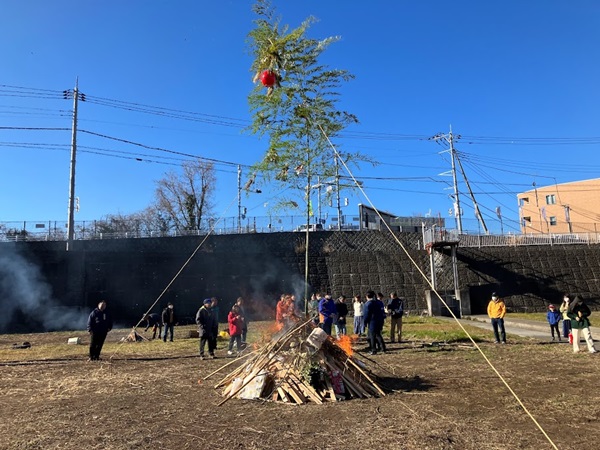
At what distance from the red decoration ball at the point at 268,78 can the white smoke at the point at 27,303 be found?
2250cm

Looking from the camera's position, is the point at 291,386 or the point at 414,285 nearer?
the point at 291,386

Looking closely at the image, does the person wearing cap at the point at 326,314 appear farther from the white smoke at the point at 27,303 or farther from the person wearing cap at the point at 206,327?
the white smoke at the point at 27,303

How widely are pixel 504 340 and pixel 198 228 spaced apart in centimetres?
2439

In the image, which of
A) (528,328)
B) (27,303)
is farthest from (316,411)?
(27,303)

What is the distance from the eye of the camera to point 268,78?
311 inches

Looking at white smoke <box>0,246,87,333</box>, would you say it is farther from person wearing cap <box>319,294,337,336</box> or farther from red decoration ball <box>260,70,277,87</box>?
red decoration ball <box>260,70,277,87</box>

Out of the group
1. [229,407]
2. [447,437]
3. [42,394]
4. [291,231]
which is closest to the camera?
[447,437]

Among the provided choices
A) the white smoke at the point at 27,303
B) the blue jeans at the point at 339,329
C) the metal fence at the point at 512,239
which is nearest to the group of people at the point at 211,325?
the blue jeans at the point at 339,329

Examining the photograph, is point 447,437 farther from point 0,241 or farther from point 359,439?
point 0,241

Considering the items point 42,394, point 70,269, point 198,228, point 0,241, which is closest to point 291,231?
point 198,228

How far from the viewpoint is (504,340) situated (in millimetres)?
13648

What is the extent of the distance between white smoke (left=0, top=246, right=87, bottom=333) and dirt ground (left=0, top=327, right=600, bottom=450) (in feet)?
51.3

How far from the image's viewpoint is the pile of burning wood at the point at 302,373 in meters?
7.19

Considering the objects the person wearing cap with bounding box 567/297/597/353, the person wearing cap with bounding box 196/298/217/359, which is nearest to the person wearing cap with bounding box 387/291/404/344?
the person wearing cap with bounding box 567/297/597/353
